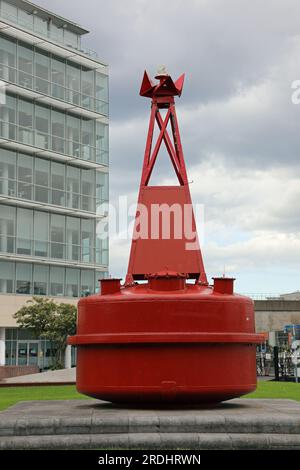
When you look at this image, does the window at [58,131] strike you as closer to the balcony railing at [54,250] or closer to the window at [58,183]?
the window at [58,183]

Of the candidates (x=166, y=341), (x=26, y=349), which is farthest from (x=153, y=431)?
(x=26, y=349)

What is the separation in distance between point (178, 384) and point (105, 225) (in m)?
46.0

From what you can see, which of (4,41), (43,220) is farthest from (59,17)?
(43,220)

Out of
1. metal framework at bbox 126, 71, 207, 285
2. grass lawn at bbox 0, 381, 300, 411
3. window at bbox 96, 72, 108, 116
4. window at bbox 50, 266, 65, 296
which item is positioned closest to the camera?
metal framework at bbox 126, 71, 207, 285

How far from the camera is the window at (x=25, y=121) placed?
51.4 meters

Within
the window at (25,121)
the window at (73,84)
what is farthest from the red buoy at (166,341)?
the window at (73,84)

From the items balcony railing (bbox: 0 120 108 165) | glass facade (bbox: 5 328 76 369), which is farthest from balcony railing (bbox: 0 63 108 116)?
glass facade (bbox: 5 328 76 369)

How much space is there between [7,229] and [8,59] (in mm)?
12027

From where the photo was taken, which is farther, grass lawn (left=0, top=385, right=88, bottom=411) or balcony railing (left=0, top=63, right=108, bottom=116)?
balcony railing (left=0, top=63, right=108, bottom=116)

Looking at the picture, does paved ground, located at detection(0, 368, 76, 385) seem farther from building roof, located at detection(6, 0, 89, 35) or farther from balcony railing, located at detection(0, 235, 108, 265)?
building roof, located at detection(6, 0, 89, 35)

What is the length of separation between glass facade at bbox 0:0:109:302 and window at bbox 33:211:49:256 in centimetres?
7

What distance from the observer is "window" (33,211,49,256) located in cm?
5244

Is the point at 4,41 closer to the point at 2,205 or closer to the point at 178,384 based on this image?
the point at 2,205

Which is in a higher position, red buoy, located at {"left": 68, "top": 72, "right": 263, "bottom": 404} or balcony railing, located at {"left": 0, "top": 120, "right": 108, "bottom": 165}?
balcony railing, located at {"left": 0, "top": 120, "right": 108, "bottom": 165}
